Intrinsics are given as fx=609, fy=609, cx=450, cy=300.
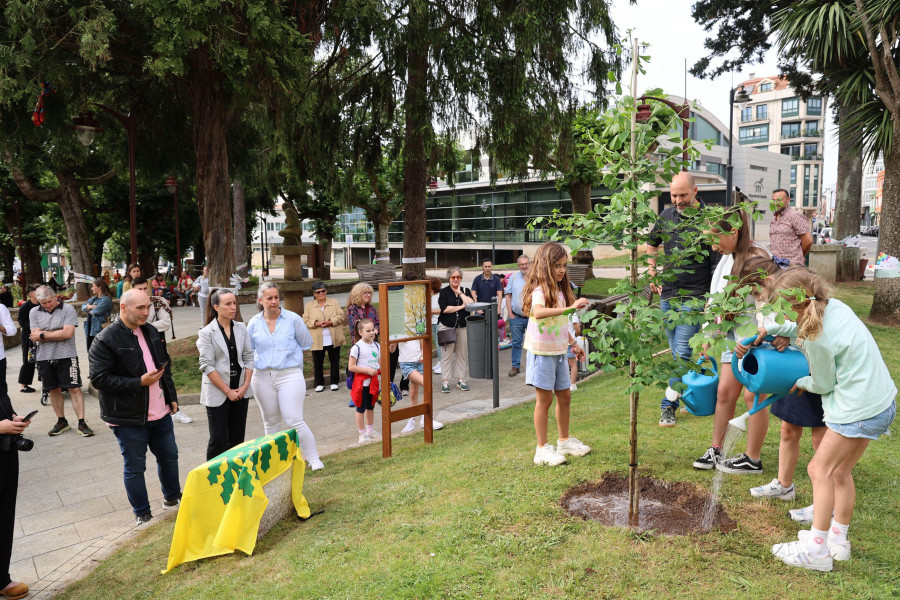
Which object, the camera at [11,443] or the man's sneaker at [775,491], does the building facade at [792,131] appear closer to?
the man's sneaker at [775,491]

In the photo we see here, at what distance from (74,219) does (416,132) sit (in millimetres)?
15161

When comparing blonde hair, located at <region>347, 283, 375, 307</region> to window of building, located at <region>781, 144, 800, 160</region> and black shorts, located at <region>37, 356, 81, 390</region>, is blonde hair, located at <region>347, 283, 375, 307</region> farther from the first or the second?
window of building, located at <region>781, 144, 800, 160</region>

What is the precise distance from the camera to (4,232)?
33.1 metres

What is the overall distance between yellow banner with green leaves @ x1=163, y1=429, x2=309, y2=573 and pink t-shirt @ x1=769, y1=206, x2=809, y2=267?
18.0 ft

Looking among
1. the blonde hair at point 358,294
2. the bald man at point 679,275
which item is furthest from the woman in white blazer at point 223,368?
the bald man at point 679,275

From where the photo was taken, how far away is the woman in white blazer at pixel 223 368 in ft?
17.5

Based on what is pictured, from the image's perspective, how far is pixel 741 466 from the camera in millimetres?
4180

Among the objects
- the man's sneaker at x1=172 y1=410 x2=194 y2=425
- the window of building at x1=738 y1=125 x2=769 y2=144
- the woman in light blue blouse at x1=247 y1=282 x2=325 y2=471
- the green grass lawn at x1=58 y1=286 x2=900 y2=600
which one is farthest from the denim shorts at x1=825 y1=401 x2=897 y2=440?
the window of building at x1=738 y1=125 x2=769 y2=144

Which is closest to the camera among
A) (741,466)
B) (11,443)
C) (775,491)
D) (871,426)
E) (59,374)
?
(871,426)

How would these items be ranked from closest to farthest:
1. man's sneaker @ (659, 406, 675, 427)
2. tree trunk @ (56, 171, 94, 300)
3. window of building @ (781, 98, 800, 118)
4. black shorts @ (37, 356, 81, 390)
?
man's sneaker @ (659, 406, 675, 427) → black shorts @ (37, 356, 81, 390) → tree trunk @ (56, 171, 94, 300) → window of building @ (781, 98, 800, 118)

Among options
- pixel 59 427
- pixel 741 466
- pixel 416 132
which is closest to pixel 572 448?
pixel 741 466

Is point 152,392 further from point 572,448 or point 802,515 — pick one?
point 802,515

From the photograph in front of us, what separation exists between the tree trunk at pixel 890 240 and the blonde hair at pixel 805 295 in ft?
31.4

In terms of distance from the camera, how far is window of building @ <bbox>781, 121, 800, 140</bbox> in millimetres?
→ 87625
